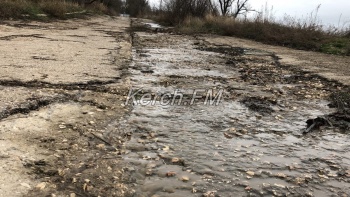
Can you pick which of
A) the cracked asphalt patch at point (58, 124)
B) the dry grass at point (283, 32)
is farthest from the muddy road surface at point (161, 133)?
the dry grass at point (283, 32)

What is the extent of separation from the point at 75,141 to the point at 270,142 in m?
1.47

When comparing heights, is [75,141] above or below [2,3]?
below

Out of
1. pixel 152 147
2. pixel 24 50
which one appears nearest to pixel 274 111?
pixel 152 147

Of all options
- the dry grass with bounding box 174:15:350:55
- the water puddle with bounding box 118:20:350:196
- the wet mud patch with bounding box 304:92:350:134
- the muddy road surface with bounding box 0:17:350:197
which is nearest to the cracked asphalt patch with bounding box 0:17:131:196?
the muddy road surface with bounding box 0:17:350:197

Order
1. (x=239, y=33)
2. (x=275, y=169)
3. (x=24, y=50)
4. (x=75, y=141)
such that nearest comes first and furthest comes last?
(x=275, y=169) < (x=75, y=141) < (x=24, y=50) < (x=239, y=33)

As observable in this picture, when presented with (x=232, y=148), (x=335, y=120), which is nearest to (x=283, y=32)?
(x=335, y=120)

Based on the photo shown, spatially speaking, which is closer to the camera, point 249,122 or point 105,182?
point 105,182

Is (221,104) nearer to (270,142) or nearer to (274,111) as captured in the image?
(274,111)

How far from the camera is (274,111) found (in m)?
3.42

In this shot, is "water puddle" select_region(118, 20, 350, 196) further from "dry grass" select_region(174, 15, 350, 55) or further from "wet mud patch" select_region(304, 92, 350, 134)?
"dry grass" select_region(174, 15, 350, 55)

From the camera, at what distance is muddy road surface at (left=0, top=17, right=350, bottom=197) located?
195 centimetres

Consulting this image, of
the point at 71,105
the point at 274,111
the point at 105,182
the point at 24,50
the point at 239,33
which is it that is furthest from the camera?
the point at 239,33

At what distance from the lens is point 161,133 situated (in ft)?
8.74

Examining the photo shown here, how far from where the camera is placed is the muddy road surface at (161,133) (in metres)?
1.95
